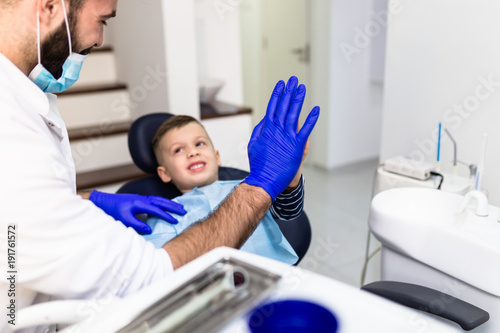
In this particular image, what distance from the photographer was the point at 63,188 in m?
0.76

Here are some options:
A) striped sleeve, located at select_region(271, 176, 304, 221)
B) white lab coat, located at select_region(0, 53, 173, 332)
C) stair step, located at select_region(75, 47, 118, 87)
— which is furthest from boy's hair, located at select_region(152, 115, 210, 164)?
stair step, located at select_region(75, 47, 118, 87)

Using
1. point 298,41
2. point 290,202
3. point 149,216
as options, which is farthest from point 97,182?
point 298,41

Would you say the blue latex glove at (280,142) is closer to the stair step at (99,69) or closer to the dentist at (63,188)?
the dentist at (63,188)

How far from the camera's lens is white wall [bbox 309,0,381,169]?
3.64 metres

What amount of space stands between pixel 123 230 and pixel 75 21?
1.45ft

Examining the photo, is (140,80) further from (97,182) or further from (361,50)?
(361,50)

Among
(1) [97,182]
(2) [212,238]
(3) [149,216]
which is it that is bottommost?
(1) [97,182]

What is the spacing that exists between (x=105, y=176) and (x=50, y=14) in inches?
59.8

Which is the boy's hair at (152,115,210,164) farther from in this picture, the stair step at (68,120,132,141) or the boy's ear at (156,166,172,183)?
the stair step at (68,120,132,141)

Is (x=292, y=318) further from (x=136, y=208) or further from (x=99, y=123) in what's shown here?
(x=99, y=123)

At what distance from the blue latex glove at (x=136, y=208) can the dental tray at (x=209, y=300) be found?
1.98 feet

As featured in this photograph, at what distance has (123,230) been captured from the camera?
81 centimetres

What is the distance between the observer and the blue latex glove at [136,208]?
48.8 inches

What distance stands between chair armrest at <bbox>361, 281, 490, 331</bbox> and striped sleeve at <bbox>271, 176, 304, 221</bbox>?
0.30m
